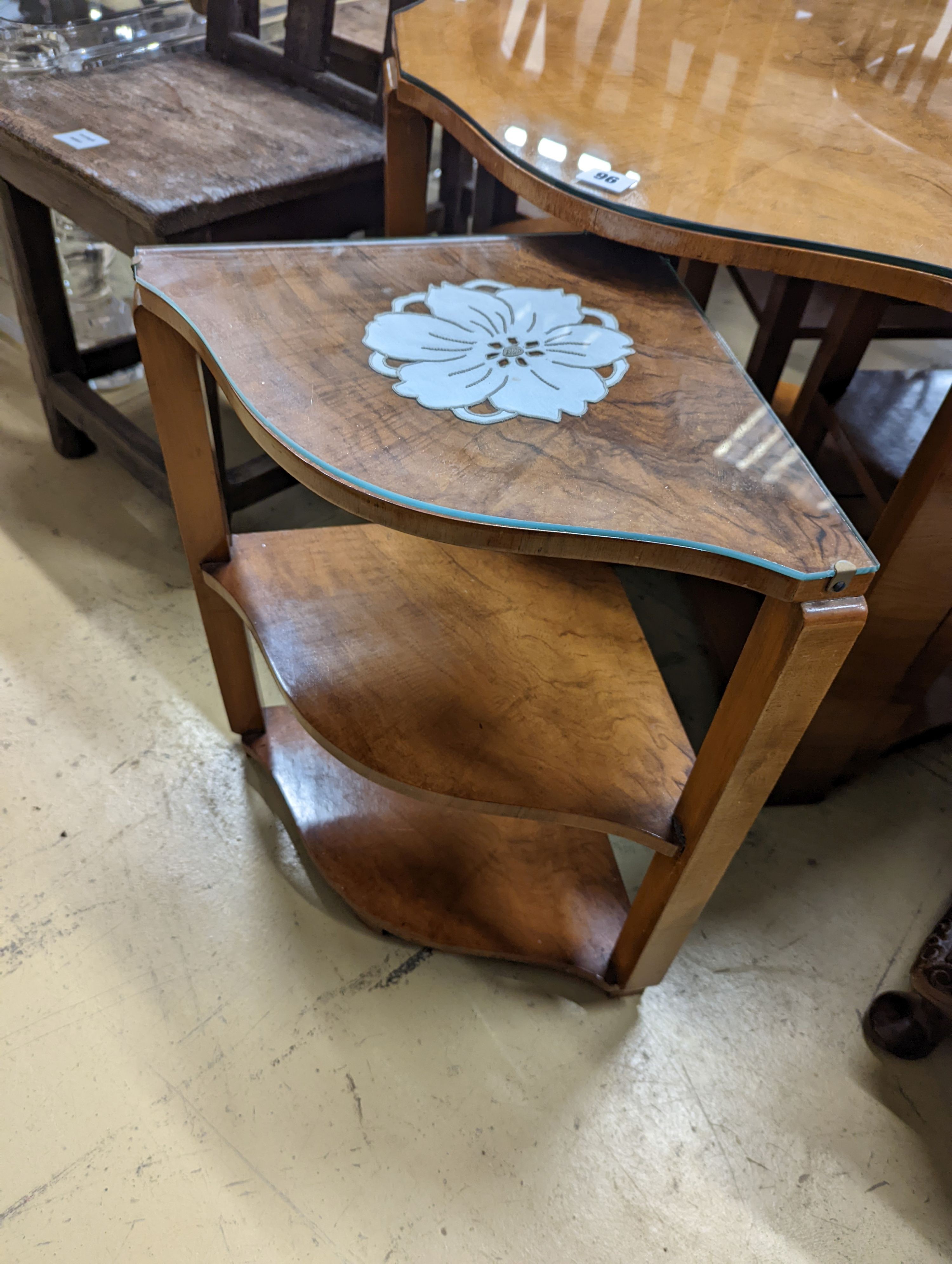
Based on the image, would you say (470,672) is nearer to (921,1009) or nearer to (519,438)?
(519,438)

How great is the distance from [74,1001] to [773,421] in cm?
111

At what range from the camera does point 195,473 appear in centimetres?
110

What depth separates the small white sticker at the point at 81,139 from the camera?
54.9 inches

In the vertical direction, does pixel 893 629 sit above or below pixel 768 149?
below

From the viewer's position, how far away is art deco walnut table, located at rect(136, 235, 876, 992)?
27.8 inches

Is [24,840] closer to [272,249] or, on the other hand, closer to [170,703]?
[170,703]

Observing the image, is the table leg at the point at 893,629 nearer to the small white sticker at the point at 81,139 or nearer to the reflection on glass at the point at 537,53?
the reflection on glass at the point at 537,53

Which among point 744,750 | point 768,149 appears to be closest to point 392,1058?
point 744,750

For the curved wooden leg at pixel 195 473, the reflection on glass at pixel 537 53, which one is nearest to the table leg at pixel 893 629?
the reflection on glass at pixel 537 53

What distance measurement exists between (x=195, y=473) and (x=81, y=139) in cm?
74

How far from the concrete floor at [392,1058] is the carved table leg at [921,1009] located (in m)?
0.03

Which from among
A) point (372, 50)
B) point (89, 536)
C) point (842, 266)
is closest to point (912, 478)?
point (842, 266)

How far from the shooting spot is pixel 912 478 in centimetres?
104

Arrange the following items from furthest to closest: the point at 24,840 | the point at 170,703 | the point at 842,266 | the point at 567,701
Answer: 1. the point at 170,703
2. the point at 24,840
3. the point at 567,701
4. the point at 842,266
